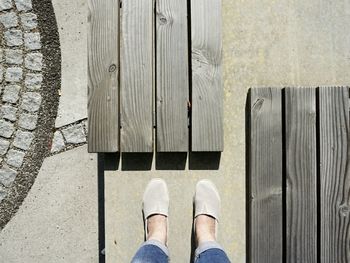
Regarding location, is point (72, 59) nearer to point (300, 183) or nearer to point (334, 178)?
point (300, 183)

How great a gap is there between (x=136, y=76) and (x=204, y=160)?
0.62 m

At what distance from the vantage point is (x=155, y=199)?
2389mm

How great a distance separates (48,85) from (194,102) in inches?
46.6

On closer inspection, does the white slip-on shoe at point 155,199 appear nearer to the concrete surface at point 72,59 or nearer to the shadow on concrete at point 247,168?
the shadow on concrete at point 247,168

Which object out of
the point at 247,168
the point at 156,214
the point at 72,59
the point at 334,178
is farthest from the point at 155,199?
the point at 72,59

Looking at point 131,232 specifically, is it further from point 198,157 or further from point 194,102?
point 194,102

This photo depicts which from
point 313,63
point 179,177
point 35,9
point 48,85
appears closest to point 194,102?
point 179,177

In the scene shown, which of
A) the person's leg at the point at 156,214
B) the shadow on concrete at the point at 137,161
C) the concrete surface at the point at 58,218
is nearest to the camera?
the person's leg at the point at 156,214

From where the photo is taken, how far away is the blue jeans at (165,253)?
2217 mm

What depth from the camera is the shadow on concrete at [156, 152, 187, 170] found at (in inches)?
96.1

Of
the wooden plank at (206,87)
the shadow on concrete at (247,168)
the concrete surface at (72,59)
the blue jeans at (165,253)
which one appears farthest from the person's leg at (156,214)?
the concrete surface at (72,59)

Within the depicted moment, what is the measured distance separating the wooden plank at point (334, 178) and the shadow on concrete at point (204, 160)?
60 cm

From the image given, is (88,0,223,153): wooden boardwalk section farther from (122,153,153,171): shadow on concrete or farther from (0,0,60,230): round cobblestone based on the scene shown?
(0,0,60,230): round cobblestone

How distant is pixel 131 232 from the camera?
2451mm
